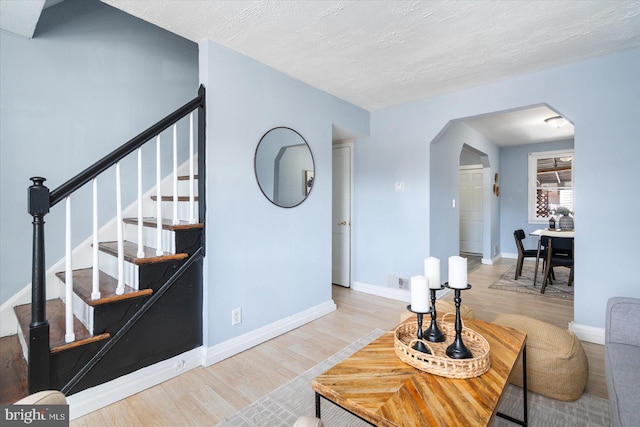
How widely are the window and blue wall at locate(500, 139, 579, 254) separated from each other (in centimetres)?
10

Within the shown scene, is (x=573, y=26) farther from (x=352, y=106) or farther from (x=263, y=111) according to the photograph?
(x=263, y=111)

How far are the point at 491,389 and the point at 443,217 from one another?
2.97 m

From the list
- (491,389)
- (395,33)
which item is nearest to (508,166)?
(395,33)

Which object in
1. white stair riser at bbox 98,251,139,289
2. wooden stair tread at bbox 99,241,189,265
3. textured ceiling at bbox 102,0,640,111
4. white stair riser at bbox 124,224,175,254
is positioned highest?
textured ceiling at bbox 102,0,640,111

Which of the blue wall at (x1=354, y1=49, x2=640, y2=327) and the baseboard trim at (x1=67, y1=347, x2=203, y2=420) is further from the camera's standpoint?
the blue wall at (x1=354, y1=49, x2=640, y2=327)

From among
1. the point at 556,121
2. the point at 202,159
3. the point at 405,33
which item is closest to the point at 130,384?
the point at 202,159

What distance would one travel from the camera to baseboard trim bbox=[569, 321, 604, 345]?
260cm

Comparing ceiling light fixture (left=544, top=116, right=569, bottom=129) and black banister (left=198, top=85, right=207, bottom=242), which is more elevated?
ceiling light fixture (left=544, top=116, right=569, bottom=129)

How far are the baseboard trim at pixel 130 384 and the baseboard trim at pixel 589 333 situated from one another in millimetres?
3160

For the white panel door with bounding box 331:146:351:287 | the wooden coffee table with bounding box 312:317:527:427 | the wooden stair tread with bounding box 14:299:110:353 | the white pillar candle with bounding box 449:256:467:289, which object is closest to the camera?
the wooden coffee table with bounding box 312:317:527:427

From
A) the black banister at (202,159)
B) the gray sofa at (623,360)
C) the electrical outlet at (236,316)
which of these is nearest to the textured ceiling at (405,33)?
the black banister at (202,159)

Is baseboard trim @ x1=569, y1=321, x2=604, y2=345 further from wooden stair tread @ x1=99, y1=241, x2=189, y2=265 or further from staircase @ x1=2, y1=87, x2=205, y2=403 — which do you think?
wooden stair tread @ x1=99, y1=241, x2=189, y2=265

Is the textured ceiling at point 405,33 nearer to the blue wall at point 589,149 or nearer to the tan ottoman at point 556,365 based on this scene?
the blue wall at point 589,149

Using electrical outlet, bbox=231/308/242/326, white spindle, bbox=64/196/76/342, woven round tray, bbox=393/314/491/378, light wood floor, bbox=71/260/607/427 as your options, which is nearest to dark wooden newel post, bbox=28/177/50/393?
white spindle, bbox=64/196/76/342
